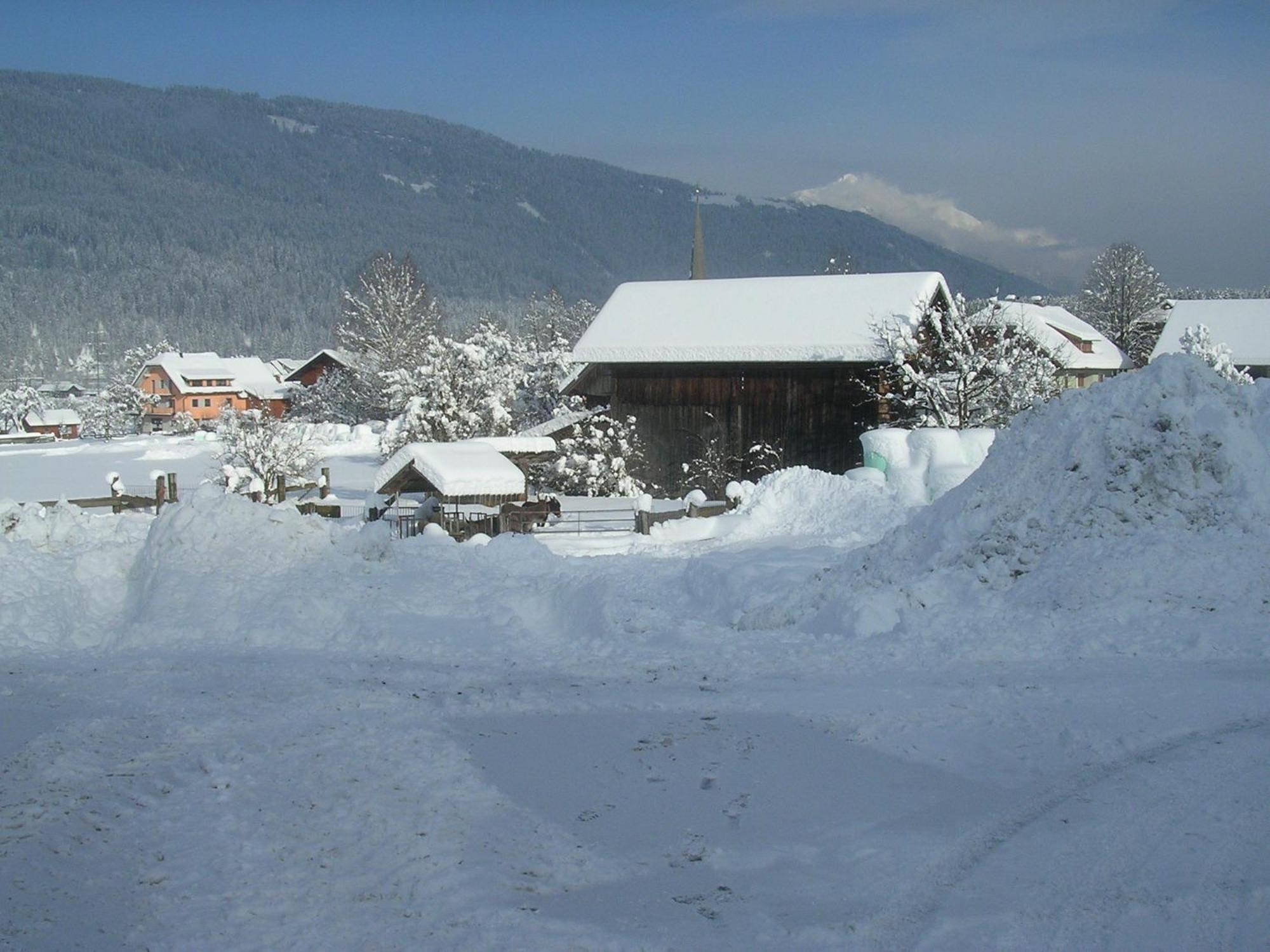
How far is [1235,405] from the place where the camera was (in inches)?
444

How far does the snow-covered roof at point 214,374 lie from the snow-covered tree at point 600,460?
3101 inches

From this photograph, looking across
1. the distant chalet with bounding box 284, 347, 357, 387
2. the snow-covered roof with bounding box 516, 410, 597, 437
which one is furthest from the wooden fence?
the distant chalet with bounding box 284, 347, 357, 387

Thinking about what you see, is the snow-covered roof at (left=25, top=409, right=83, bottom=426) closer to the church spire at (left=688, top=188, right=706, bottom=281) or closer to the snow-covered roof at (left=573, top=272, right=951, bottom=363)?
the church spire at (left=688, top=188, right=706, bottom=281)

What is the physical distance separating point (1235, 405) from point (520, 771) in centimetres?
912

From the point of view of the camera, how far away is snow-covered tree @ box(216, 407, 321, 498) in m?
36.1

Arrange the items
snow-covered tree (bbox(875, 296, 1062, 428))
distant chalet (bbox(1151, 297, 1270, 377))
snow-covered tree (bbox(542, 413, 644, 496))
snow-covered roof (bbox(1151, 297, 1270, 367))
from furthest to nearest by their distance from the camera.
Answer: snow-covered roof (bbox(1151, 297, 1270, 367)), distant chalet (bbox(1151, 297, 1270, 377)), snow-covered tree (bbox(542, 413, 644, 496)), snow-covered tree (bbox(875, 296, 1062, 428))

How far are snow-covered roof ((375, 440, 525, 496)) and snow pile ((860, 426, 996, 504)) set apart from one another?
332 inches

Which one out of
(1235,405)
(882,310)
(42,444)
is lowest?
(42,444)

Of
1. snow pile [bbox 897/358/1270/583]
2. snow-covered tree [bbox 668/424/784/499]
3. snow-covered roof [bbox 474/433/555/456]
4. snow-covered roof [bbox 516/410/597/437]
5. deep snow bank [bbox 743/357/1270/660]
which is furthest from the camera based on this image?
snow-covered roof [bbox 516/410/597/437]

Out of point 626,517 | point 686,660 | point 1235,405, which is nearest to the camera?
point 686,660

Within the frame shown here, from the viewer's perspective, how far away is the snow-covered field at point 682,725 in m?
5.00

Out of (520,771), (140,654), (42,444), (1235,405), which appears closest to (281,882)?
(520,771)

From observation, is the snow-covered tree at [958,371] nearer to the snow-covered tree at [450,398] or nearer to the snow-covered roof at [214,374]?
the snow-covered tree at [450,398]

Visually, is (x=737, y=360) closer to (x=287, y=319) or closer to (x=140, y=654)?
(x=140, y=654)
